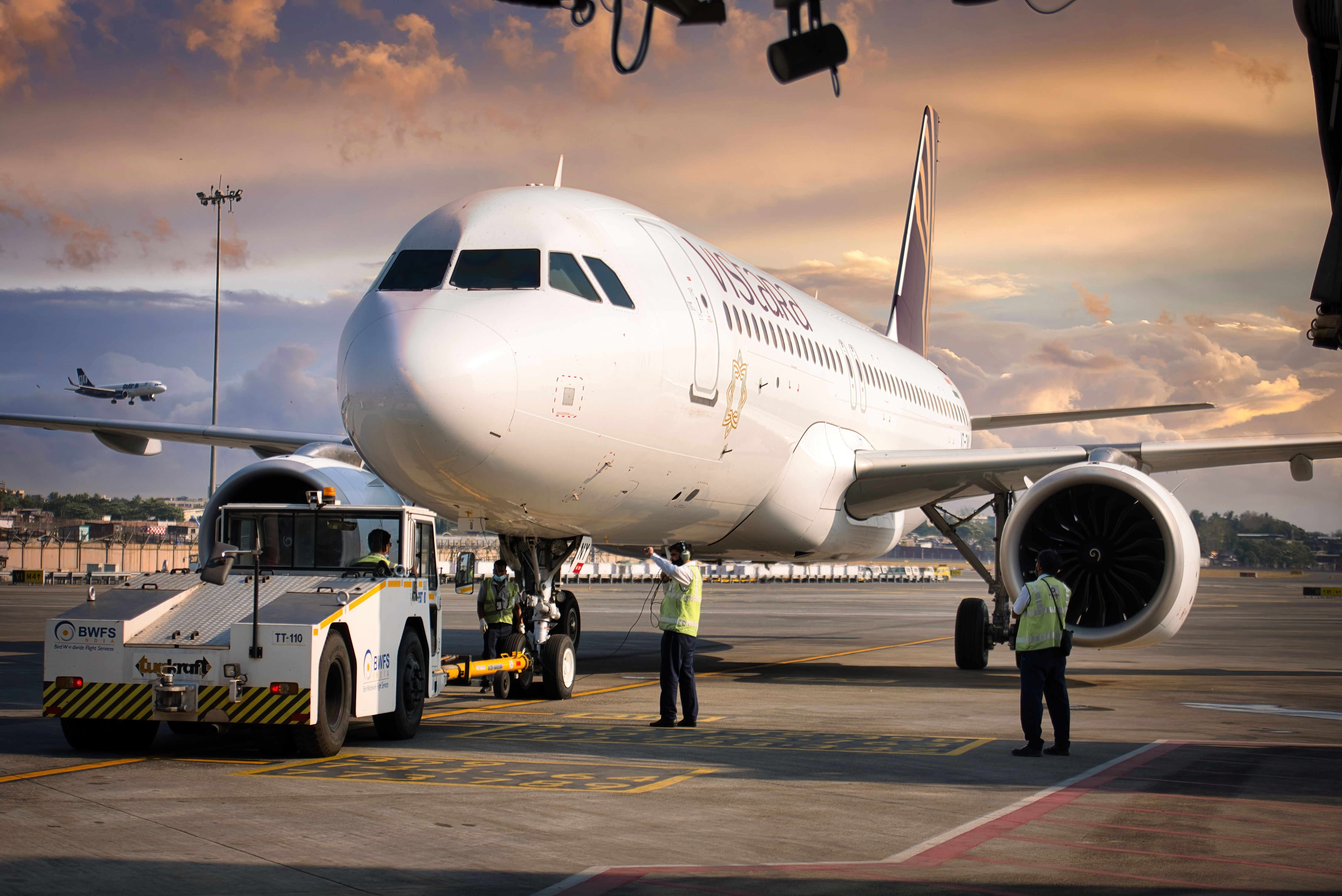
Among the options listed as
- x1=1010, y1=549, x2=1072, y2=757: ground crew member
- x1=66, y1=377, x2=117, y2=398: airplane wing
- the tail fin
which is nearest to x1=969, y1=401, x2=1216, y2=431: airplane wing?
the tail fin

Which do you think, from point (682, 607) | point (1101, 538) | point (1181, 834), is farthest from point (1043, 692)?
point (1101, 538)

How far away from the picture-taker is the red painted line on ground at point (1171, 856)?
5.60 m

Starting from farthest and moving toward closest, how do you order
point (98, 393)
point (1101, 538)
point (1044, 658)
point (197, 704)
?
point (98, 393), point (1101, 538), point (1044, 658), point (197, 704)

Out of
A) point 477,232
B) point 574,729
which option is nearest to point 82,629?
point 574,729

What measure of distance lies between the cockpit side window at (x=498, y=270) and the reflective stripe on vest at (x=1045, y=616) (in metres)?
4.81

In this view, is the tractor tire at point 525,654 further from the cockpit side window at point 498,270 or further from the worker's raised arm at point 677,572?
the cockpit side window at point 498,270

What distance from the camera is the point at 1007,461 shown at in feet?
51.4

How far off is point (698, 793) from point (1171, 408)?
629 inches

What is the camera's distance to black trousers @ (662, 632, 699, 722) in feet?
34.9

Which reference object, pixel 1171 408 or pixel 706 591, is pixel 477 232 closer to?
pixel 1171 408

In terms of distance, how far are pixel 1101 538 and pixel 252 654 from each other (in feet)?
31.1

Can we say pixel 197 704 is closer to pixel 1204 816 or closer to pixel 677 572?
pixel 677 572

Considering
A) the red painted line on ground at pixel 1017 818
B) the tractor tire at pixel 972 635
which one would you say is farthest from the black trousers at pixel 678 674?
the tractor tire at pixel 972 635

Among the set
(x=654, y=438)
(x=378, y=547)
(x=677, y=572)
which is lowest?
(x=677, y=572)
